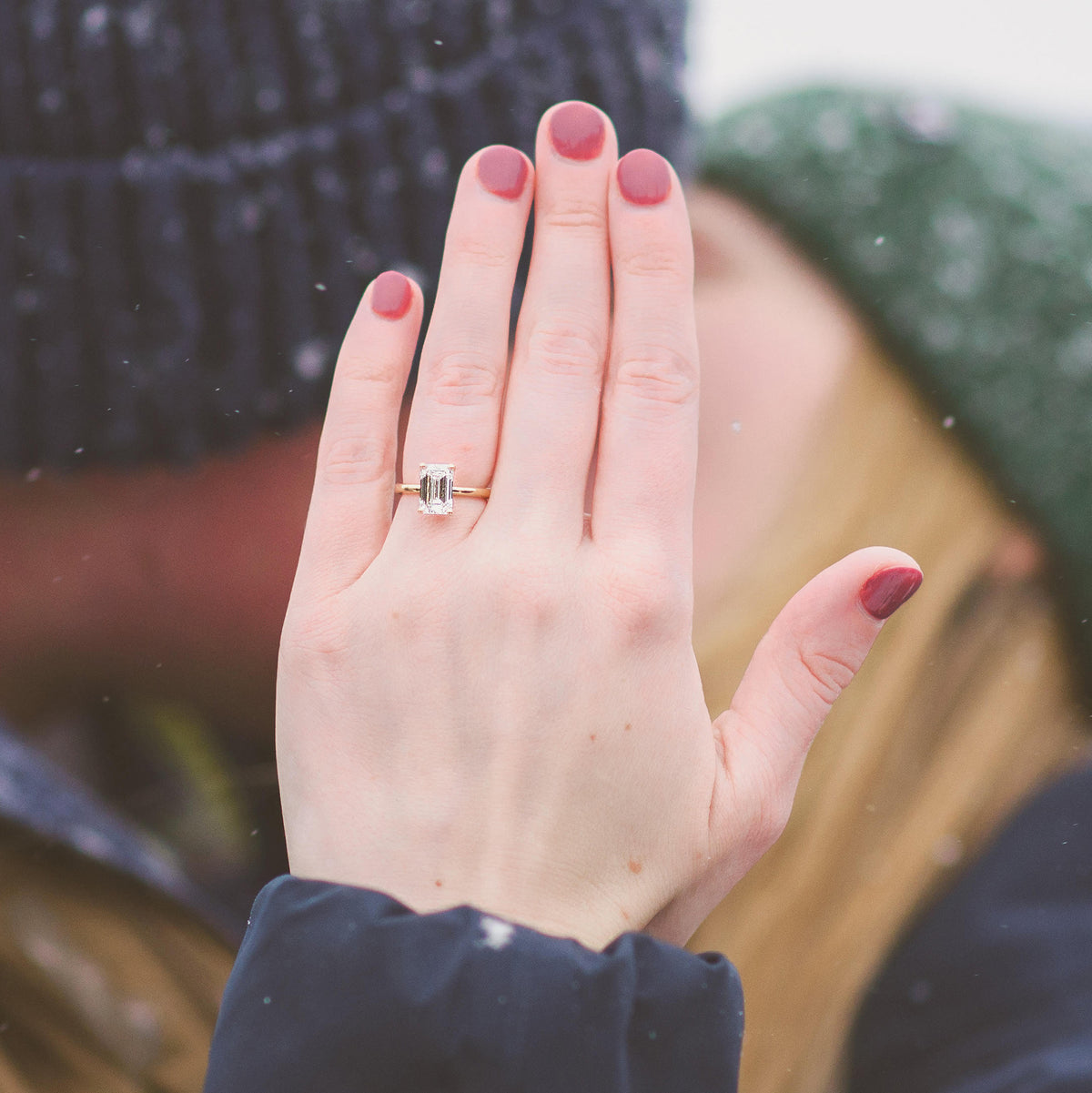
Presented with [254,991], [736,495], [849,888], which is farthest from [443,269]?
[849,888]

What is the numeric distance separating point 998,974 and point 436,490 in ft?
2.50

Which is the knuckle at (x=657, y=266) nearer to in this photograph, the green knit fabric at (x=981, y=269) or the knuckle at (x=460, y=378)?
the knuckle at (x=460, y=378)

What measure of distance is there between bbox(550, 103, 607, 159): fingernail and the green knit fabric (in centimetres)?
52

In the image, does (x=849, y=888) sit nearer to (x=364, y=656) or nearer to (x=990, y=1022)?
(x=990, y=1022)

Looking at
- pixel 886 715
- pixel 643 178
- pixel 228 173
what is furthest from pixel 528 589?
pixel 886 715

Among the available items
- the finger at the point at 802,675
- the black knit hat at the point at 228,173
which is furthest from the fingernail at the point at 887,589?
the black knit hat at the point at 228,173

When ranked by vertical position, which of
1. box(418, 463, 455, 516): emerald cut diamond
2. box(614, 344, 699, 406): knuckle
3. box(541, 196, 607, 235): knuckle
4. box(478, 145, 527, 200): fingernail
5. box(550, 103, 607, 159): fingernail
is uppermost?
box(550, 103, 607, 159): fingernail

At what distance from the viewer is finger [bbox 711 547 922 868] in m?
0.51

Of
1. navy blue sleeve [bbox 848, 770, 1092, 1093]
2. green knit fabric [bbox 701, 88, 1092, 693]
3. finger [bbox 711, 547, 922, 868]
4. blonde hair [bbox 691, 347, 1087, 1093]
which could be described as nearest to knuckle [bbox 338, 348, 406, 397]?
finger [bbox 711, 547, 922, 868]

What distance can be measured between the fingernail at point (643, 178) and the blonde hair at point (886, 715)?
1.71 ft

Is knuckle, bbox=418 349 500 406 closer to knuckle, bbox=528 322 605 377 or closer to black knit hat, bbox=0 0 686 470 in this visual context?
knuckle, bbox=528 322 605 377

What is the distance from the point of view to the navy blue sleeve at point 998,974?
2.73ft

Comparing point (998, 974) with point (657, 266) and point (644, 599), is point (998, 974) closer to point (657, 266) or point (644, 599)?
point (644, 599)

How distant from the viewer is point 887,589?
1.69ft
